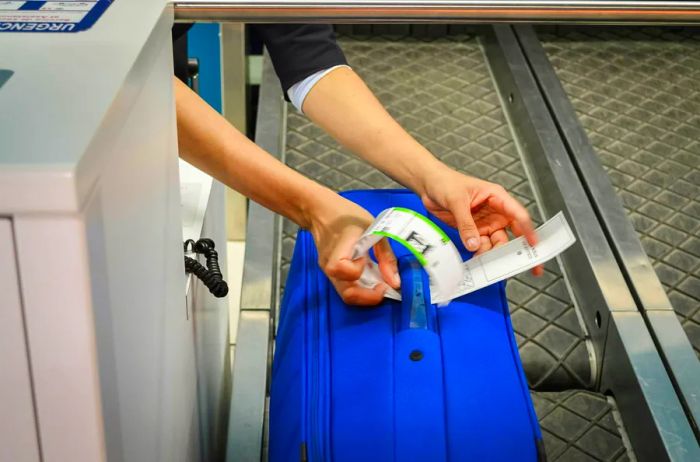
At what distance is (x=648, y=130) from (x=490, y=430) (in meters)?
1.52

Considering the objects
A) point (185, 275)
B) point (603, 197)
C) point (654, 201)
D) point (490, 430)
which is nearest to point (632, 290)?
point (603, 197)

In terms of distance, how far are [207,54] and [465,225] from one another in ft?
5.72

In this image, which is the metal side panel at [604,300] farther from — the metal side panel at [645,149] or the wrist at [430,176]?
the wrist at [430,176]

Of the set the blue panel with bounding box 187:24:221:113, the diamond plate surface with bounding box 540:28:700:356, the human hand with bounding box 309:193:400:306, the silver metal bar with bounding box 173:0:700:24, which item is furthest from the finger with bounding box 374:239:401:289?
the blue panel with bounding box 187:24:221:113

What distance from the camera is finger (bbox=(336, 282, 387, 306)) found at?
106 centimetres

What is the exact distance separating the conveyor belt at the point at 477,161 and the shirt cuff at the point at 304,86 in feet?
1.42

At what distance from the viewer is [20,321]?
1.88 ft

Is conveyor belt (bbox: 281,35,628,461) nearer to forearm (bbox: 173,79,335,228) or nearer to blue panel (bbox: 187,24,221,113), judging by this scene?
blue panel (bbox: 187,24,221,113)

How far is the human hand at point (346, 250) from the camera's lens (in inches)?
41.6

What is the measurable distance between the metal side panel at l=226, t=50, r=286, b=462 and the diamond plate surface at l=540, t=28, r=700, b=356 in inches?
29.7

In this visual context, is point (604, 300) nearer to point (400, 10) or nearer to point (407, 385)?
point (407, 385)

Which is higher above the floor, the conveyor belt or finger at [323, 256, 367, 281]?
finger at [323, 256, 367, 281]

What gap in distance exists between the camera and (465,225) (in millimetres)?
1139

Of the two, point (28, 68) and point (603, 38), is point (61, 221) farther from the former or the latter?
point (603, 38)
